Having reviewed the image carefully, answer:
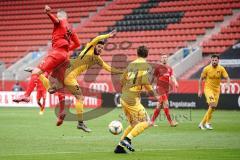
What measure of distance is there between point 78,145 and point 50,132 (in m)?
3.87

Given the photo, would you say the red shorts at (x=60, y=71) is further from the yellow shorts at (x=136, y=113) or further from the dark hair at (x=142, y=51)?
the dark hair at (x=142, y=51)

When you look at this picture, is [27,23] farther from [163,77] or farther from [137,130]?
[137,130]

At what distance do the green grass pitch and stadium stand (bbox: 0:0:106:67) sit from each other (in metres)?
20.9

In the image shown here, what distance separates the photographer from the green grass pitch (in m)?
13.0

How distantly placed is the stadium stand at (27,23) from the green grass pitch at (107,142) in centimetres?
2091

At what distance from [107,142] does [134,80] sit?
2.79 meters

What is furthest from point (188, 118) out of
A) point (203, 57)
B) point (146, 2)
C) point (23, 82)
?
point (146, 2)

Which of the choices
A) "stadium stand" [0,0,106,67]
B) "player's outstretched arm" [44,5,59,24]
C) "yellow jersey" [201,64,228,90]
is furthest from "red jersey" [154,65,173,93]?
"stadium stand" [0,0,106,67]

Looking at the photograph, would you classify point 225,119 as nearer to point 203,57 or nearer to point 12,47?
point 203,57

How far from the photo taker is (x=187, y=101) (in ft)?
104

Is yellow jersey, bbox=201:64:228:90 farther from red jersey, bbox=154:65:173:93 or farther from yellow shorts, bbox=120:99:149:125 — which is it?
yellow shorts, bbox=120:99:149:125

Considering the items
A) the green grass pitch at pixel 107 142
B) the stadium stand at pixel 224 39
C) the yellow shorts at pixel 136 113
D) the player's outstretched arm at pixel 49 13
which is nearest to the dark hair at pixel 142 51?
the yellow shorts at pixel 136 113

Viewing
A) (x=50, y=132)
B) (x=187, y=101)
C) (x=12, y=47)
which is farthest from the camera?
(x=12, y=47)

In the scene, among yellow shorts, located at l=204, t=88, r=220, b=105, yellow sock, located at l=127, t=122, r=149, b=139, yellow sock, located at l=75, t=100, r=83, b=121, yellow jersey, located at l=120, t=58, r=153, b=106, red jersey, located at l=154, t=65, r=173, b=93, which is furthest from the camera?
red jersey, located at l=154, t=65, r=173, b=93
